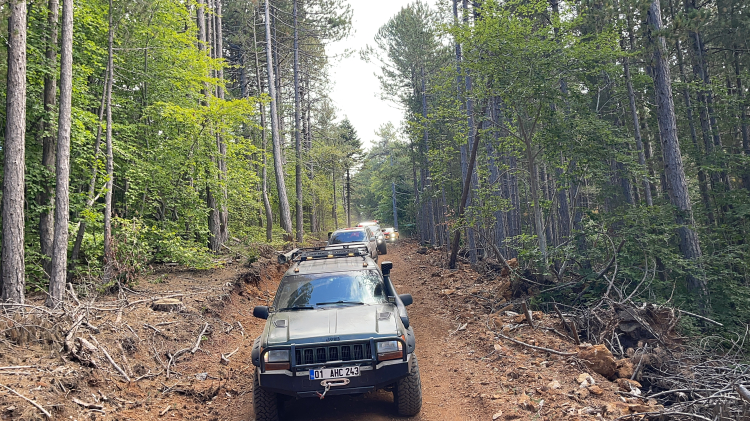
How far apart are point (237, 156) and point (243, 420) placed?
46.5ft

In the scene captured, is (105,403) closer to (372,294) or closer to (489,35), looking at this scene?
(372,294)

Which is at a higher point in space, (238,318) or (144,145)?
(144,145)

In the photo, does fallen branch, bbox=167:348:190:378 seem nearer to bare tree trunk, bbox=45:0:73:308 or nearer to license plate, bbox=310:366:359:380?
bare tree trunk, bbox=45:0:73:308

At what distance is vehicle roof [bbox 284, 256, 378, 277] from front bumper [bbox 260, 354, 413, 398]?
6.19ft

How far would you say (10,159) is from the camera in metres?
7.27

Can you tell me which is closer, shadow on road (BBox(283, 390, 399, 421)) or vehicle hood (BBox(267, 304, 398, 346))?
vehicle hood (BBox(267, 304, 398, 346))

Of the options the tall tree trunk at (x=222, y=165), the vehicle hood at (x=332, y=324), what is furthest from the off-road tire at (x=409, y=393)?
the tall tree trunk at (x=222, y=165)

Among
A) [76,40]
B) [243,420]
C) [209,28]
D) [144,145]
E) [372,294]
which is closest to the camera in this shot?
[243,420]

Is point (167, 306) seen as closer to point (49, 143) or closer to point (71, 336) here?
point (71, 336)

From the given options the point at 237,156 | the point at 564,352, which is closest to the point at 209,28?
the point at 237,156

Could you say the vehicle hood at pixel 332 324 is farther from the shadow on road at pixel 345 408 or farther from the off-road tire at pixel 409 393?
the shadow on road at pixel 345 408

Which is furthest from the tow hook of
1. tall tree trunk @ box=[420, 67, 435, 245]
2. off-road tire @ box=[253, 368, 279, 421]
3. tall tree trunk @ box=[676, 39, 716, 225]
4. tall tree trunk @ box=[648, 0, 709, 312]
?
tall tree trunk @ box=[420, 67, 435, 245]

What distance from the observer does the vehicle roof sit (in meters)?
6.29

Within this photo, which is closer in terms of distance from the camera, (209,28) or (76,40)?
(76,40)
